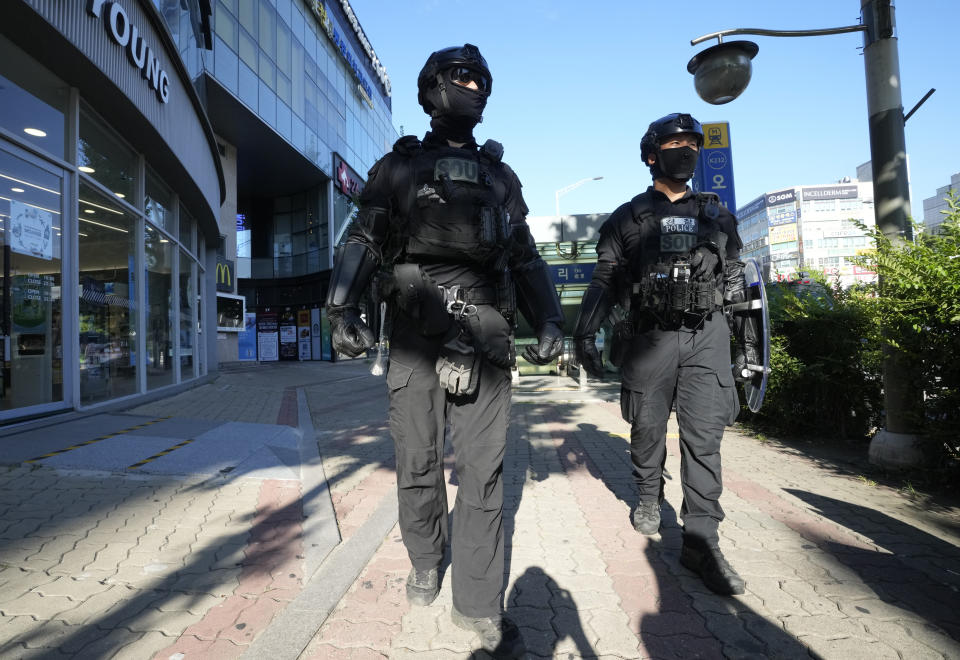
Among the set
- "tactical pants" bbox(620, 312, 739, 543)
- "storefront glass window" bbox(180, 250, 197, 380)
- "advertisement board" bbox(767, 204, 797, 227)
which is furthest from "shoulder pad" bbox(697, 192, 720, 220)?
"advertisement board" bbox(767, 204, 797, 227)

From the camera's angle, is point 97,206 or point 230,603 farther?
point 97,206

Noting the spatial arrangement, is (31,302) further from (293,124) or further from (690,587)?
(293,124)

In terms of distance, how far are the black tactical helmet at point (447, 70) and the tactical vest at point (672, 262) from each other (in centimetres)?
111

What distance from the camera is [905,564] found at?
238 cm

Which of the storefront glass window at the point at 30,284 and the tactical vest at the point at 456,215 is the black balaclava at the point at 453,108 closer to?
the tactical vest at the point at 456,215

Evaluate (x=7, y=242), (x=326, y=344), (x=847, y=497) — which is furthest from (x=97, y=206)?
(x=326, y=344)

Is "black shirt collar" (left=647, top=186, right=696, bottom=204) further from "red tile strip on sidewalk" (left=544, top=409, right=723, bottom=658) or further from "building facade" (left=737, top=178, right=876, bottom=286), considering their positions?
"building facade" (left=737, top=178, right=876, bottom=286)

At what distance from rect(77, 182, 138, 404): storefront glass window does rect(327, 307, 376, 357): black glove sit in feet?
20.3

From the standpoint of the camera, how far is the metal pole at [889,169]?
379 centimetres

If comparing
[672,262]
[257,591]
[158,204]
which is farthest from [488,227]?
[158,204]

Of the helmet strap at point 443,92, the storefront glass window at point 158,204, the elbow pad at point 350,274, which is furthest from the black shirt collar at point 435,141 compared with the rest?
the storefront glass window at point 158,204

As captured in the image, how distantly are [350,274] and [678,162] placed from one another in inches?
73.3

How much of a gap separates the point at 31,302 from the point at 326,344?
20529 mm

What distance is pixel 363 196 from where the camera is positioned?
7.26 ft
